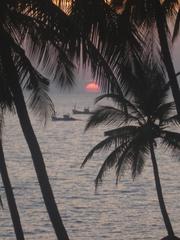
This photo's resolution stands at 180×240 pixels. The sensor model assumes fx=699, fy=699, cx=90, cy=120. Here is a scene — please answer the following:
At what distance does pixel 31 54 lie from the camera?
15758 mm

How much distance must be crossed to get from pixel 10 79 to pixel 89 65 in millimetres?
1940

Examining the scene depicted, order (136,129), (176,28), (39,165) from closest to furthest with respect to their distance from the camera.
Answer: (39,165), (176,28), (136,129)

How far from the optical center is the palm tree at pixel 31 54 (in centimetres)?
1506

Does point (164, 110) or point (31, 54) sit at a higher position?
point (31, 54)

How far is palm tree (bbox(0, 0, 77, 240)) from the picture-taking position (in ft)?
49.4

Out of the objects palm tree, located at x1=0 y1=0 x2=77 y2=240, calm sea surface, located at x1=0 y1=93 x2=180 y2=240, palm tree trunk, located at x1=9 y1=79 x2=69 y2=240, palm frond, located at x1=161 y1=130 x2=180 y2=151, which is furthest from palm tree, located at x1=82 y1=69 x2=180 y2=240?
palm tree trunk, located at x1=9 y1=79 x2=69 y2=240

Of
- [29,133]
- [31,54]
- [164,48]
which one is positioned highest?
[164,48]

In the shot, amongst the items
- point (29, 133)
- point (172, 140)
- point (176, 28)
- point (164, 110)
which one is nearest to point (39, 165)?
point (29, 133)

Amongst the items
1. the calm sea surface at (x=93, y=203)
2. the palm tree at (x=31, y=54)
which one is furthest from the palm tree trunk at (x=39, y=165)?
the calm sea surface at (x=93, y=203)

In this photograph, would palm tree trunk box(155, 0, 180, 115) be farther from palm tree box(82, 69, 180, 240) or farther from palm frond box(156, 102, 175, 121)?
palm frond box(156, 102, 175, 121)

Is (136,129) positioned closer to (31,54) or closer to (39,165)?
(39,165)

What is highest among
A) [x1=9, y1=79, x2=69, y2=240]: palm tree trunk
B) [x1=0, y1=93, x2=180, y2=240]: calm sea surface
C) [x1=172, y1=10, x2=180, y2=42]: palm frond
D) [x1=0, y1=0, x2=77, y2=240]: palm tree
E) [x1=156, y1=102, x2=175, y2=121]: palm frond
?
[x1=172, y1=10, x2=180, y2=42]: palm frond

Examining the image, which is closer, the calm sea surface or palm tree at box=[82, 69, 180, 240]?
palm tree at box=[82, 69, 180, 240]

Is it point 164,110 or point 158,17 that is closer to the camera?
point 158,17
